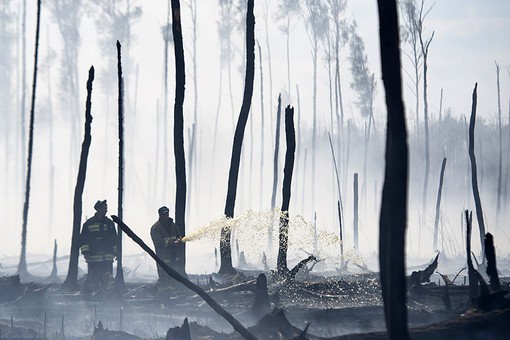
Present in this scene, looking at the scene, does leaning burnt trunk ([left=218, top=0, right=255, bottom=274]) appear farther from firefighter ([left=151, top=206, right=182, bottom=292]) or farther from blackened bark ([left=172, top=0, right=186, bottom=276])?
firefighter ([left=151, top=206, right=182, bottom=292])

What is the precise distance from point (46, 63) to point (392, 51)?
66954 millimetres

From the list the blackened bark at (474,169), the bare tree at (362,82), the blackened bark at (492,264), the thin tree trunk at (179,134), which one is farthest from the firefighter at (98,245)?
the bare tree at (362,82)

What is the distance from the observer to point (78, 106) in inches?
2938

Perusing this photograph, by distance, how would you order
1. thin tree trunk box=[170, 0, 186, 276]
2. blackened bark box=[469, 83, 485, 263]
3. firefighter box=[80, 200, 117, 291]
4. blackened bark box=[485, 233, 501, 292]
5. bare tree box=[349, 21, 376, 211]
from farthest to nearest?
bare tree box=[349, 21, 376, 211], blackened bark box=[469, 83, 485, 263], thin tree trunk box=[170, 0, 186, 276], firefighter box=[80, 200, 117, 291], blackened bark box=[485, 233, 501, 292]

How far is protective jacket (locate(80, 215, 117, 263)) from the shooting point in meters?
18.7

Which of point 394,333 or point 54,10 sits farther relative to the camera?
point 54,10

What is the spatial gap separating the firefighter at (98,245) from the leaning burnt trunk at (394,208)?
37.7ft

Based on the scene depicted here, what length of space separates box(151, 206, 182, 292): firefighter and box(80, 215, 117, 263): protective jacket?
1553mm

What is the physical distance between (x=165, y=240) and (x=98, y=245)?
208 cm

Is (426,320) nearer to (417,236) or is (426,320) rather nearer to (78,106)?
(417,236)

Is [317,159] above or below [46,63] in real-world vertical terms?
below

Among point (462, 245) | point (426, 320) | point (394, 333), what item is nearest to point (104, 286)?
point (426, 320)

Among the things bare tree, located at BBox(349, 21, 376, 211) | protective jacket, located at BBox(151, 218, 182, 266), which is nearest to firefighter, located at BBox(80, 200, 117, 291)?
protective jacket, located at BBox(151, 218, 182, 266)

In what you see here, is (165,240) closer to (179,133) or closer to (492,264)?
(179,133)
